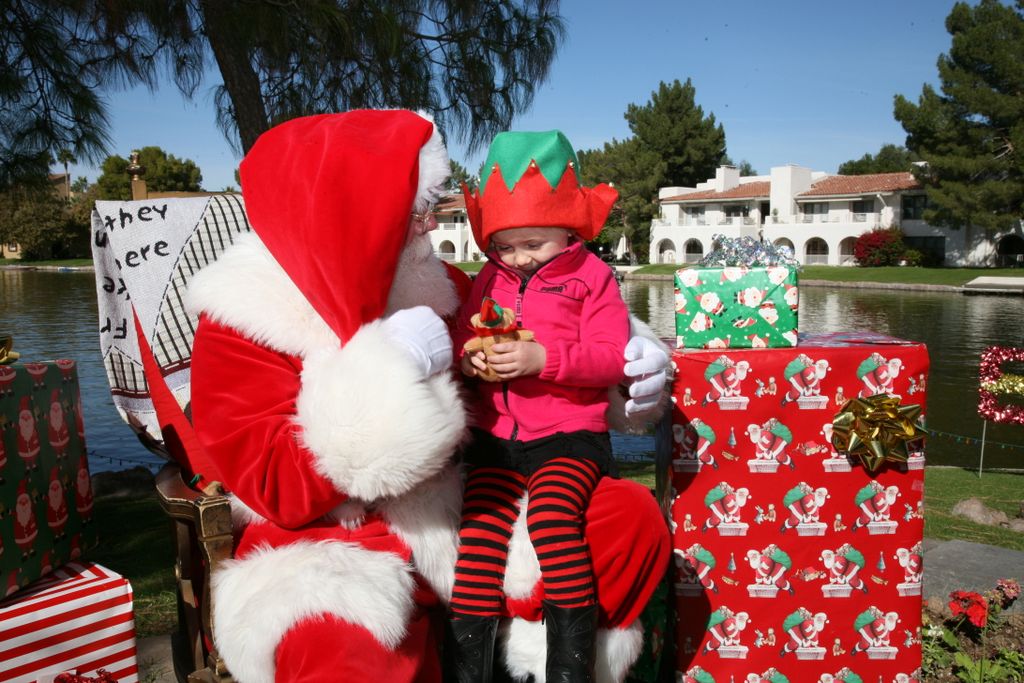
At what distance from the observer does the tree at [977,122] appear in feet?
92.9

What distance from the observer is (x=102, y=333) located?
286 cm

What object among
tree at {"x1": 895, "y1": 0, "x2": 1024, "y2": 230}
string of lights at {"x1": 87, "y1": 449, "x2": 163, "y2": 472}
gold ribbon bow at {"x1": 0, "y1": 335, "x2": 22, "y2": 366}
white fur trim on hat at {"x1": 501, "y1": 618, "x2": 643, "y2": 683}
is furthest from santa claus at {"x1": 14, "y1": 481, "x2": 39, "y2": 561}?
tree at {"x1": 895, "y1": 0, "x2": 1024, "y2": 230}

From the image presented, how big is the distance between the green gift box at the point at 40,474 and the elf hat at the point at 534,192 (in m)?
1.46

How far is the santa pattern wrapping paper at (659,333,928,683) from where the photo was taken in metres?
2.33

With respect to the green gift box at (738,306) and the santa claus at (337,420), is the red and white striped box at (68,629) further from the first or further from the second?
the green gift box at (738,306)

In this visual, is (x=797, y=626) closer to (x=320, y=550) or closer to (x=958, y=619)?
(x=958, y=619)

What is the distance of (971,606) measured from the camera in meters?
2.65

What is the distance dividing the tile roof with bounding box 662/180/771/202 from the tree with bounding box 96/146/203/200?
2697 centimetres

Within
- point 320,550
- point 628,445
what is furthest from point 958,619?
point 628,445

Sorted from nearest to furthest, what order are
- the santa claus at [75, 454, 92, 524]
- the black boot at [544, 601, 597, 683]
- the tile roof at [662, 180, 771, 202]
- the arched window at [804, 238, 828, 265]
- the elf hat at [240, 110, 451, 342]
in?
the elf hat at [240, 110, 451, 342], the black boot at [544, 601, 597, 683], the santa claus at [75, 454, 92, 524], the arched window at [804, 238, 828, 265], the tile roof at [662, 180, 771, 202]

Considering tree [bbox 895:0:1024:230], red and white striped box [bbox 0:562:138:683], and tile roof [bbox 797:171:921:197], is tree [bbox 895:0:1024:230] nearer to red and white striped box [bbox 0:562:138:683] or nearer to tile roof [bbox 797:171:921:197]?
tile roof [bbox 797:171:921:197]

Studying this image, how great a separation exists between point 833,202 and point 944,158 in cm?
861

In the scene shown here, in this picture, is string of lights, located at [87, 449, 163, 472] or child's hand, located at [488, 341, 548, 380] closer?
child's hand, located at [488, 341, 548, 380]

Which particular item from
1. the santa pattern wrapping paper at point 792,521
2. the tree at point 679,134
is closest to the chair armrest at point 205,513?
the santa pattern wrapping paper at point 792,521
